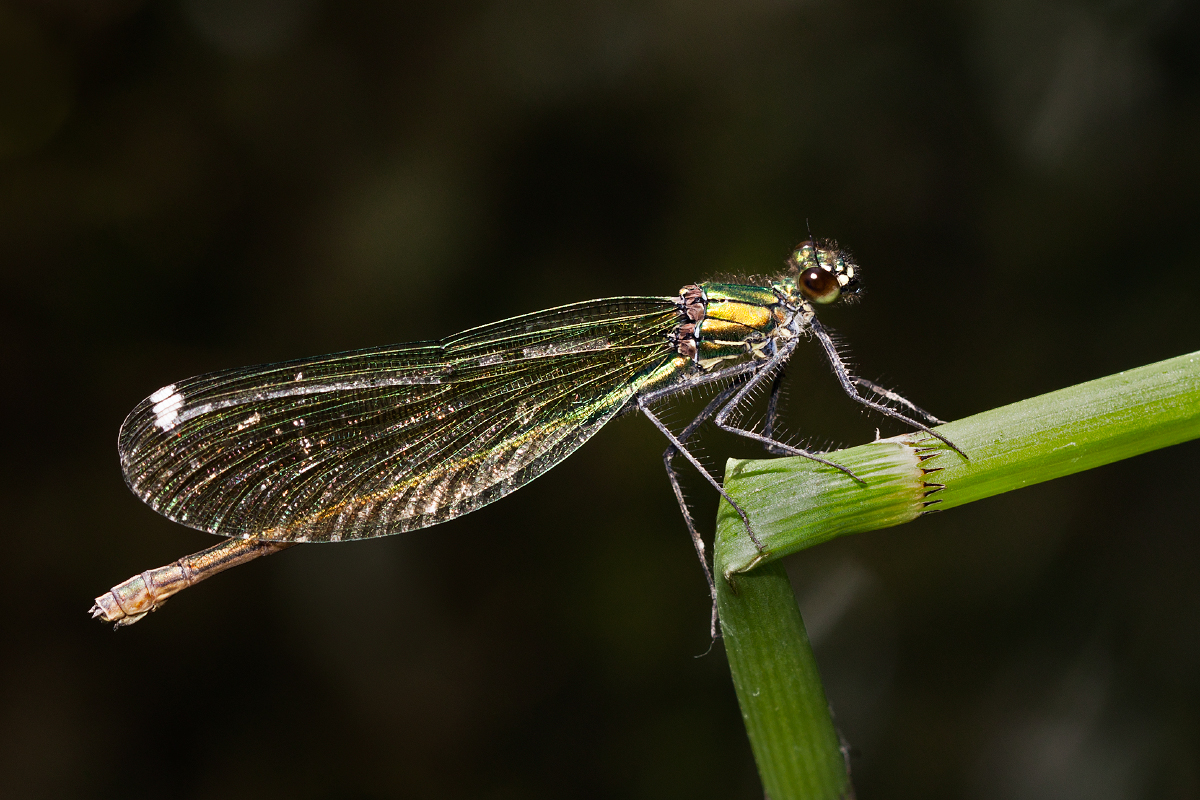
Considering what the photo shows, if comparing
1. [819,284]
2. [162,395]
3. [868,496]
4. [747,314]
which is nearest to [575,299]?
[747,314]

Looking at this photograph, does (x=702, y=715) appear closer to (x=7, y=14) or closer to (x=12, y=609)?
(x=12, y=609)

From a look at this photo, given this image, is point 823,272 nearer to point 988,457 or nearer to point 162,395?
point 988,457

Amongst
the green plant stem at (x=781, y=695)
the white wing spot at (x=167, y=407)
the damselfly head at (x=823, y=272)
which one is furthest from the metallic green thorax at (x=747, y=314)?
the white wing spot at (x=167, y=407)

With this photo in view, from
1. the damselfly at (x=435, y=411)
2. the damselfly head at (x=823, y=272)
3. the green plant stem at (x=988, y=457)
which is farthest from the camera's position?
the damselfly head at (x=823, y=272)

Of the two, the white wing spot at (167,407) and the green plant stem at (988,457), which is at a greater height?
the white wing spot at (167,407)

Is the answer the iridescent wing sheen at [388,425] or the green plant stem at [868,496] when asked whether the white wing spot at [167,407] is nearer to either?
the iridescent wing sheen at [388,425]

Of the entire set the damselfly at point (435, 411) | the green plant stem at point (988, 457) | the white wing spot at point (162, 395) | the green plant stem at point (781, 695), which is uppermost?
the white wing spot at point (162, 395)

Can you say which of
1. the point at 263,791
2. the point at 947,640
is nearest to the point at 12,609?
the point at 263,791
